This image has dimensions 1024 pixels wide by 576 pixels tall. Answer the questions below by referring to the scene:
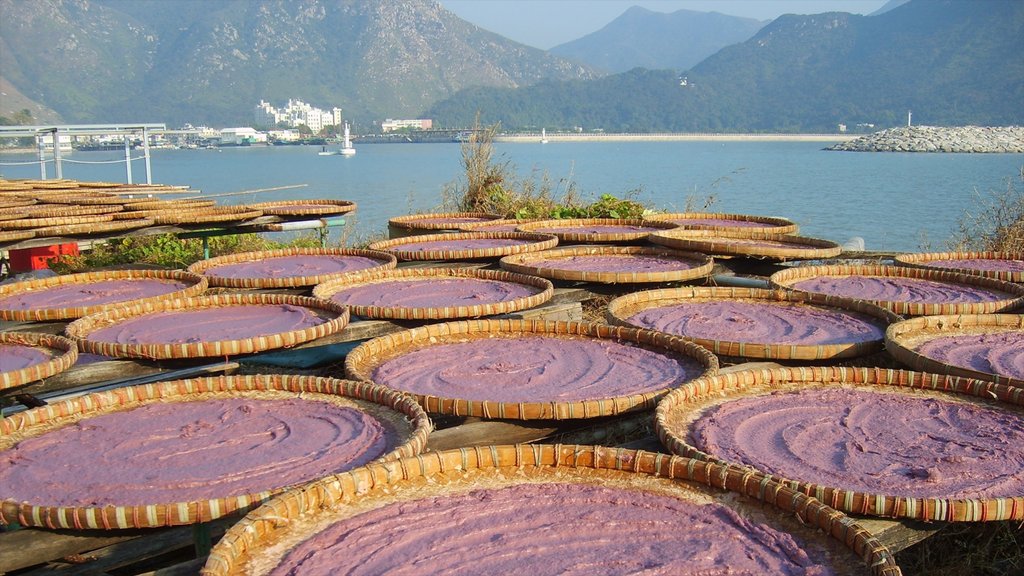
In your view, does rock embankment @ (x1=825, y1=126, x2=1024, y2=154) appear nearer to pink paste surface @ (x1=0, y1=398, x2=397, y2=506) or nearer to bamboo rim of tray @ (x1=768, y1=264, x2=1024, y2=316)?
bamboo rim of tray @ (x1=768, y1=264, x2=1024, y2=316)

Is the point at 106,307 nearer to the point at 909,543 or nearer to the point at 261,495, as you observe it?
the point at 261,495

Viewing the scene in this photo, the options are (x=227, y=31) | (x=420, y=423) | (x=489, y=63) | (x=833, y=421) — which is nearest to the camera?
(x=420, y=423)

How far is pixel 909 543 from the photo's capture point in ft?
6.24

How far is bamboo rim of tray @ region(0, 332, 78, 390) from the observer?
2646mm

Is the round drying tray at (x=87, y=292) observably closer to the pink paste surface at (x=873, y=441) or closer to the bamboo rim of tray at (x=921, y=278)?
the pink paste surface at (x=873, y=441)

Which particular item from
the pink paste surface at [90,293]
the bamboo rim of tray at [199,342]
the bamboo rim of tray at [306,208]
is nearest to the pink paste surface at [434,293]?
the bamboo rim of tray at [199,342]

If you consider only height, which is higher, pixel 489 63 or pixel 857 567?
pixel 489 63

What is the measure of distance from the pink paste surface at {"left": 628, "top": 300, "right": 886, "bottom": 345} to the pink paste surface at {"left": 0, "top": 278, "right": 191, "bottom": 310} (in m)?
2.46

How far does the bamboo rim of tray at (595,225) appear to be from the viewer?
6160 millimetres

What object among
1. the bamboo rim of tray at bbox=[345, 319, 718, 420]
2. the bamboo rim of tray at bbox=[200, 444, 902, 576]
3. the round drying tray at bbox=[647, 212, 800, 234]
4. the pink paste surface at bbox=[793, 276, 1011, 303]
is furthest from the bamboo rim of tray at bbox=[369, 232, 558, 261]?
the bamboo rim of tray at bbox=[200, 444, 902, 576]

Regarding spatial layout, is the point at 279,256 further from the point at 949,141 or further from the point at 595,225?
the point at 949,141

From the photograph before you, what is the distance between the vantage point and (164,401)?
253 centimetres

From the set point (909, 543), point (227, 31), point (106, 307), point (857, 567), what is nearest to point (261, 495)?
point (857, 567)

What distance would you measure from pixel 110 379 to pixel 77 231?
9.03ft
